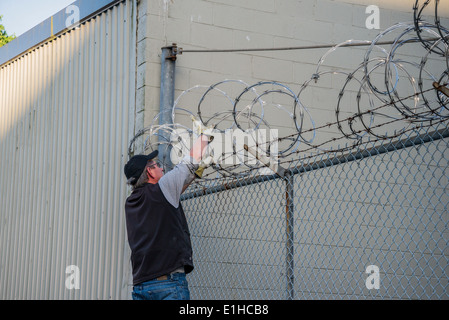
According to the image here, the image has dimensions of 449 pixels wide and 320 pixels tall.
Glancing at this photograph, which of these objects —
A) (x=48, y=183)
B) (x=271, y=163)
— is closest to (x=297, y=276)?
(x=271, y=163)

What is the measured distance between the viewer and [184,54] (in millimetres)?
8164

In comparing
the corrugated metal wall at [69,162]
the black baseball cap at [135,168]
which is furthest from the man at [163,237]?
the corrugated metal wall at [69,162]

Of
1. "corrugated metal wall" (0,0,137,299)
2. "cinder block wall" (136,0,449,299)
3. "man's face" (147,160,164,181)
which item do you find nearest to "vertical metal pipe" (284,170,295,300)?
"man's face" (147,160,164,181)

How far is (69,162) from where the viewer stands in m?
9.20

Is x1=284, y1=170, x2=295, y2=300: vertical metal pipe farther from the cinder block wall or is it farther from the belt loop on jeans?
the cinder block wall

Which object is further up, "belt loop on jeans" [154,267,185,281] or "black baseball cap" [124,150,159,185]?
"black baseball cap" [124,150,159,185]

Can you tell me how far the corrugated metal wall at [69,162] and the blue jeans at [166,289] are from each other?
2248 mm

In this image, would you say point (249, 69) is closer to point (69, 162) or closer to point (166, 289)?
point (69, 162)

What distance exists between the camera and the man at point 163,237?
560cm

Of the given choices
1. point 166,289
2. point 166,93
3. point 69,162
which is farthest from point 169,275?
point 69,162

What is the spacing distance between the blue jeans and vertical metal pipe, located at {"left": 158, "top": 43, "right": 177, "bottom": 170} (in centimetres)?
216

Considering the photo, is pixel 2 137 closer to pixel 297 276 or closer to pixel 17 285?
pixel 17 285

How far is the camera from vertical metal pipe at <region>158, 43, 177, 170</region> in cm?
767

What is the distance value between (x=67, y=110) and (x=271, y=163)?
179 inches
